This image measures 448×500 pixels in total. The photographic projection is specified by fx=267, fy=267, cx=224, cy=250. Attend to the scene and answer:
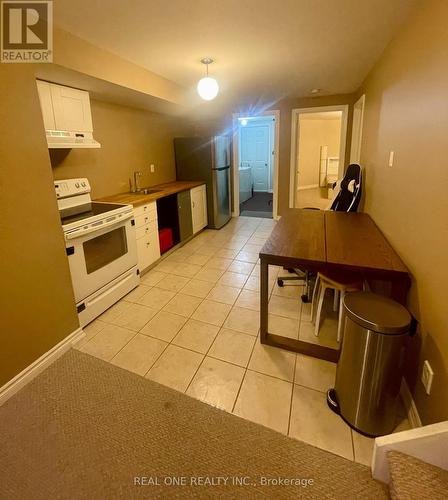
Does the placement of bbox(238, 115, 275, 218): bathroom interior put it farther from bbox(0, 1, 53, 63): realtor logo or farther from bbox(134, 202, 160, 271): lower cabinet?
bbox(0, 1, 53, 63): realtor logo

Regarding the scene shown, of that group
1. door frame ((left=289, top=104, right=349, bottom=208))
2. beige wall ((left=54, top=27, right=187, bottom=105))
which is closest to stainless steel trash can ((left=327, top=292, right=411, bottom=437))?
beige wall ((left=54, top=27, right=187, bottom=105))

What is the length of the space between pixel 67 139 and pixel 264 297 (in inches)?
84.6

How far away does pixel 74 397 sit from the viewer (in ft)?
5.45

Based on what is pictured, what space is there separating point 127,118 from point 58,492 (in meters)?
3.81

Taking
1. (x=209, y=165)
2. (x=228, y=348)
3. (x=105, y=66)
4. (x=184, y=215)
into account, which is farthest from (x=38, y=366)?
(x=209, y=165)

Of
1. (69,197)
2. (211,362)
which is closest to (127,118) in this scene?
(69,197)

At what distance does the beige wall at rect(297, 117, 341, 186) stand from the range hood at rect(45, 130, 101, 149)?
6.84 meters

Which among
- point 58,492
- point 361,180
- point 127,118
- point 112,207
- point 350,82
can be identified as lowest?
point 58,492

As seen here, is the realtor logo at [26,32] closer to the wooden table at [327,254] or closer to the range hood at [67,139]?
the range hood at [67,139]

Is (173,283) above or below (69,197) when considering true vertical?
below

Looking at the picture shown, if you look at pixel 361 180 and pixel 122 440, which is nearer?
pixel 122 440

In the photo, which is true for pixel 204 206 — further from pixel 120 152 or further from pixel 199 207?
pixel 120 152

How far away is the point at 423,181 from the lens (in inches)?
57.2

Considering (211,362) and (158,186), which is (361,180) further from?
(158,186)
